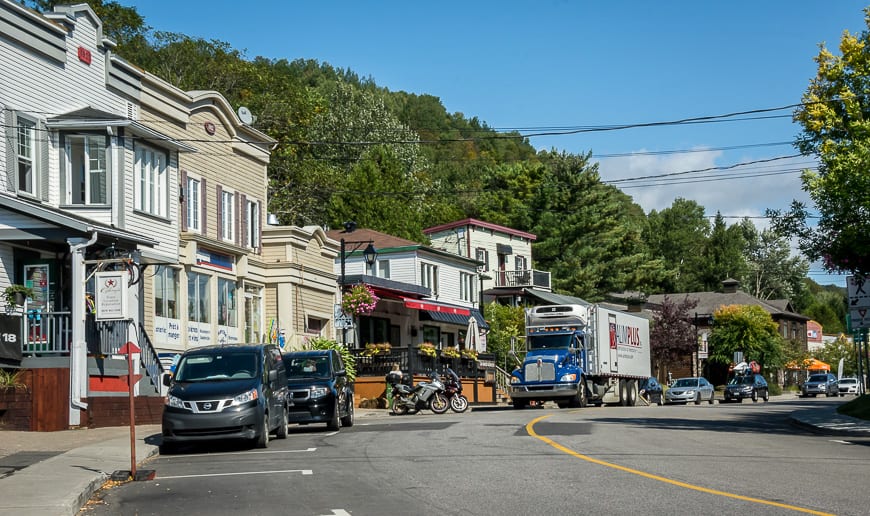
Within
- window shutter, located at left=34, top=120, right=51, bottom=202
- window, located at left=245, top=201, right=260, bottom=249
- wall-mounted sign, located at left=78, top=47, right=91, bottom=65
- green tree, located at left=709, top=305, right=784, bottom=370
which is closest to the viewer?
Answer: window shutter, located at left=34, top=120, right=51, bottom=202

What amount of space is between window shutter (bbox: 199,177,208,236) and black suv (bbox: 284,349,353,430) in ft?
31.9

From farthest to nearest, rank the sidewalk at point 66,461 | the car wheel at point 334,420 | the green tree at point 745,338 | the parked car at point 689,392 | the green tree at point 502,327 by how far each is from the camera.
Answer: the green tree at point 745,338
the green tree at point 502,327
the parked car at point 689,392
the car wheel at point 334,420
the sidewalk at point 66,461

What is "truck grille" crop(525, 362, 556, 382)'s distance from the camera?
40719mm

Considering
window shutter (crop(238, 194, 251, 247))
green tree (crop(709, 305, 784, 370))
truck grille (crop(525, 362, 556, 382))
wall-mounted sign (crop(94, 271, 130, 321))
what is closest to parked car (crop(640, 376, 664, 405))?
truck grille (crop(525, 362, 556, 382))

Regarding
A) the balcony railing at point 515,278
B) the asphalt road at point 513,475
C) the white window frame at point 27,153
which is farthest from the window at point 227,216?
the balcony railing at point 515,278

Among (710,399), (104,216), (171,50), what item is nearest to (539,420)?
(104,216)

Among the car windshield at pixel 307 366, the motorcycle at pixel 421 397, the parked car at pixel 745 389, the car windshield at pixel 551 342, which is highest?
the car windshield at pixel 551 342

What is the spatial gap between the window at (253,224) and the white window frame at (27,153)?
1202 centimetres

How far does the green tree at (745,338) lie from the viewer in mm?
82938

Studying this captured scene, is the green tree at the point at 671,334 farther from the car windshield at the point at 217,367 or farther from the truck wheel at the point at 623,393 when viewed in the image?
the car windshield at the point at 217,367

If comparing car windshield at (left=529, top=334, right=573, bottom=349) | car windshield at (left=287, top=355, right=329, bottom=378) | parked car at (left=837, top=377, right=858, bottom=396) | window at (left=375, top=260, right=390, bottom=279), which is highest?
window at (left=375, top=260, right=390, bottom=279)

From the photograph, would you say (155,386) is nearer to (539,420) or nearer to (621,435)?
(539,420)

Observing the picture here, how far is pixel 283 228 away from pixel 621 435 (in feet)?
68.3

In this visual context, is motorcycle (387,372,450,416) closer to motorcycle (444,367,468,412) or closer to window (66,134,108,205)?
motorcycle (444,367,468,412)
